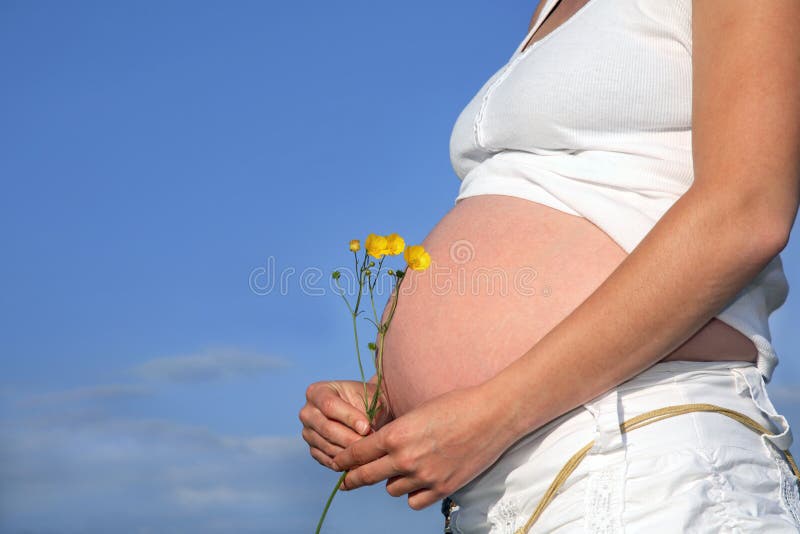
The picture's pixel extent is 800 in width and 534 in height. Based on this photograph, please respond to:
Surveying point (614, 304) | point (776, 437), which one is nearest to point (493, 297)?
point (614, 304)

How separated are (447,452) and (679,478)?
12.1 inches

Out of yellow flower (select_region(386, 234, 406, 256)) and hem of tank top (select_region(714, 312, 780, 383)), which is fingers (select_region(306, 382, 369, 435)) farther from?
hem of tank top (select_region(714, 312, 780, 383))

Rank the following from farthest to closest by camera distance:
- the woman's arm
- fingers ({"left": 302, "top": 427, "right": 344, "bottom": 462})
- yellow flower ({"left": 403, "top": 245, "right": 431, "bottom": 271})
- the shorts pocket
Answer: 1. fingers ({"left": 302, "top": 427, "right": 344, "bottom": 462})
2. yellow flower ({"left": 403, "top": 245, "right": 431, "bottom": 271})
3. the shorts pocket
4. the woman's arm

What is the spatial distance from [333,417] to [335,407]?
0.02 m

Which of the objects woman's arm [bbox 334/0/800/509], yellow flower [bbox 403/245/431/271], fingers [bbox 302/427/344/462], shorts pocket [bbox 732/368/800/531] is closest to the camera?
woman's arm [bbox 334/0/800/509]

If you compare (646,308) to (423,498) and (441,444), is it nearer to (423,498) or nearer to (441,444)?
(441,444)

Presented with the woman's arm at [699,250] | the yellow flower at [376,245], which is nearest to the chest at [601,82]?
the woman's arm at [699,250]

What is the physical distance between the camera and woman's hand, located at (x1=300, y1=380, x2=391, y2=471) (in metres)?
1.41

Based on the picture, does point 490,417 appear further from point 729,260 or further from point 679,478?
point 729,260

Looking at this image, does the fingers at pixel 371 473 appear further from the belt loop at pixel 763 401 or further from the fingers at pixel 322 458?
the belt loop at pixel 763 401

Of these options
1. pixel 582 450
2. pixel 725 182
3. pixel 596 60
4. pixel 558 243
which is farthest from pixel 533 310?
pixel 596 60

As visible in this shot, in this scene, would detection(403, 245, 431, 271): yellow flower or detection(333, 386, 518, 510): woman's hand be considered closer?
detection(333, 386, 518, 510): woman's hand

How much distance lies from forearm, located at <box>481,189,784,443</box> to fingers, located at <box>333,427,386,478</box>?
191 millimetres

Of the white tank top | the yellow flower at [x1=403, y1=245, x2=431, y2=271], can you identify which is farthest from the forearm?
the yellow flower at [x1=403, y1=245, x2=431, y2=271]
